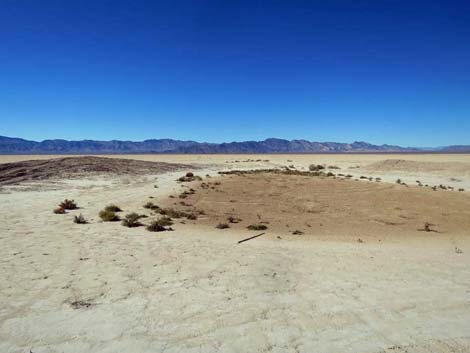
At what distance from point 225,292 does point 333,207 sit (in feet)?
38.1

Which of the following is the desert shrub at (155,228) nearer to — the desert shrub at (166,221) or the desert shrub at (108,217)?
the desert shrub at (166,221)

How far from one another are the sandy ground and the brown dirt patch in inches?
63.4

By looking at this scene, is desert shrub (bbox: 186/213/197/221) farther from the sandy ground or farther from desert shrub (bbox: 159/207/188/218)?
the sandy ground

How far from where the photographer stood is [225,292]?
276 inches

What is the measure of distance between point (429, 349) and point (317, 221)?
31.4ft

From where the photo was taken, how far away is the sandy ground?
536cm

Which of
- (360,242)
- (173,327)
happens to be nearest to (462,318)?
(173,327)

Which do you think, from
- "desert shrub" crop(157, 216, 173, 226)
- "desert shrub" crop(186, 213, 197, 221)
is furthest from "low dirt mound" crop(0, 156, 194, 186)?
"desert shrub" crop(157, 216, 173, 226)

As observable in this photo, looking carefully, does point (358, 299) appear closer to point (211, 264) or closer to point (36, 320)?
point (211, 264)

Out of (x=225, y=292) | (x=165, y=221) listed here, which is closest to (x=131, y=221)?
(x=165, y=221)

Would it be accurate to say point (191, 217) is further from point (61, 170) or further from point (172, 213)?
point (61, 170)

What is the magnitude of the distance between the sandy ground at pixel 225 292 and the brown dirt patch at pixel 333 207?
5.29ft

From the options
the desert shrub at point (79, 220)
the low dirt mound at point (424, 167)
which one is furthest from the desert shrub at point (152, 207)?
the low dirt mound at point (424, 167)

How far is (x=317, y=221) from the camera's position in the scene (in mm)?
14703
